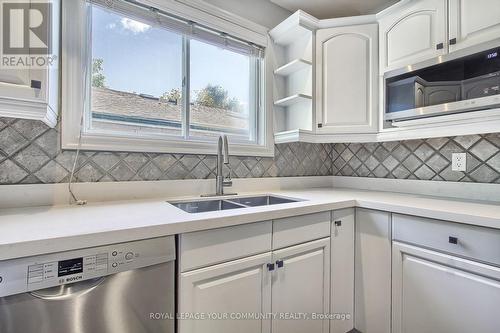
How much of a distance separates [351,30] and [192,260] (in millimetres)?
1881

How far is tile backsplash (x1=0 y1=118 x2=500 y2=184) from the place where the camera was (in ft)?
3.91

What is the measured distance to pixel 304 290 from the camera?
1.30m

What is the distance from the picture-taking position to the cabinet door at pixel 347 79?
5.90ft

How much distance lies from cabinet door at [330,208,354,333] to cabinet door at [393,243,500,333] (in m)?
0.23

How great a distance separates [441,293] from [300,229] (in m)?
0.71

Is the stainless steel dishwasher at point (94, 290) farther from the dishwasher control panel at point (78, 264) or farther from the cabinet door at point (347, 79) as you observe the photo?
the cabinet door at point (347, 79)

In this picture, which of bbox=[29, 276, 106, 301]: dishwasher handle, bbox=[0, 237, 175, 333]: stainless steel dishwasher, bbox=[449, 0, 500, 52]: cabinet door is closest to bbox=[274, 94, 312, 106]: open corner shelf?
bbox=[449, 0, 500, 52]: cabinet door

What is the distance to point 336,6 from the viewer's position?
2.12 meters

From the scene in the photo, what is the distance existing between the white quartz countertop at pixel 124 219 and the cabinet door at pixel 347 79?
2.22 ft

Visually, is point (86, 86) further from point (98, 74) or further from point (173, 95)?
point (173, 95)

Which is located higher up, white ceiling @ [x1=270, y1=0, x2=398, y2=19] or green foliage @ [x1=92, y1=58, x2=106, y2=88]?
white ceiling @ [x1=270, y1=0, x2=398, y2=19]

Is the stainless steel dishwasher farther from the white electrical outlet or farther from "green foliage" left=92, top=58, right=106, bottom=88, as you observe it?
the white electrical outlet

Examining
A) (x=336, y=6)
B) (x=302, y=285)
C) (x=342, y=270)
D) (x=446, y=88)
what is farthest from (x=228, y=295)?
(x=336, y=6)

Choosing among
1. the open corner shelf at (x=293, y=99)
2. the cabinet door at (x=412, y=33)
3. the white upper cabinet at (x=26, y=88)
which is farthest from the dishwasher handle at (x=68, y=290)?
the cabinet door at (x=412, y=33)
